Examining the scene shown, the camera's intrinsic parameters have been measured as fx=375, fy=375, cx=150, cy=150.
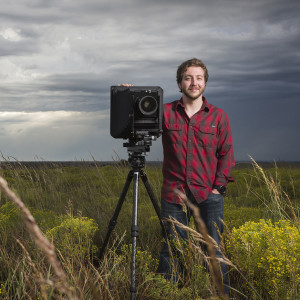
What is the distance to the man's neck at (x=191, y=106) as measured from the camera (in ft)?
12.9

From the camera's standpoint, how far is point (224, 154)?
12.8 feet

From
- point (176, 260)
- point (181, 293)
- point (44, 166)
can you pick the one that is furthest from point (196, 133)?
point (44, 166)

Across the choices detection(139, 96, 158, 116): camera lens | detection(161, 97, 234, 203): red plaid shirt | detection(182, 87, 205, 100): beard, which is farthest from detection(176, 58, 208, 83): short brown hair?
detection(139, 96, 158, 116): camera lens

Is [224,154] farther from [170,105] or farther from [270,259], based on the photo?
[270,259]

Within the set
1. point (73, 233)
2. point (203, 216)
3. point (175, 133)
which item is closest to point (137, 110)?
point (175, 133)

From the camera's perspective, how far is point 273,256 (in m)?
3.26

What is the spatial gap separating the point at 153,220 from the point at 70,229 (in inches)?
45.7

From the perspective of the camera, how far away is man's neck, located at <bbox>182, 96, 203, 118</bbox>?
12.9 feet

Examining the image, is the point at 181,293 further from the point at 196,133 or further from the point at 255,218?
the point at 255,218

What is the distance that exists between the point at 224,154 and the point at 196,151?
31 cm

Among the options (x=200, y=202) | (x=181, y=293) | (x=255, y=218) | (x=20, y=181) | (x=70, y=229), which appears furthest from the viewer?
(x=20, y=181)

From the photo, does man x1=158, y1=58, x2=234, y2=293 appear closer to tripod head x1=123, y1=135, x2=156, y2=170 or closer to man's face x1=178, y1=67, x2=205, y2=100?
man's face x1=178, y1=67, x2=205, y2=100

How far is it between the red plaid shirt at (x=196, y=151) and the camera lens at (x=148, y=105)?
1.27ft

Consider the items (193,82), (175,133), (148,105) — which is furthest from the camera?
(175,133)
